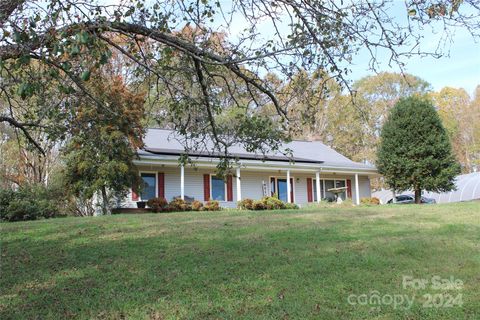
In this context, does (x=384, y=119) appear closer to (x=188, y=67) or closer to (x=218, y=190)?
(x=218, y=190)

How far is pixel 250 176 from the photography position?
2441 centimetres

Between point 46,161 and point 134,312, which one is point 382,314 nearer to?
point 134,312

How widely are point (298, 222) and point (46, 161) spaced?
18.9 metres

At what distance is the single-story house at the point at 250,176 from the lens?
20984 mm

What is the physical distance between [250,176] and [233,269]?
17.3 m

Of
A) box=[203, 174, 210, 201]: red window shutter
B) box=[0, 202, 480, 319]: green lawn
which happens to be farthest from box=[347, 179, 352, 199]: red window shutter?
box=[0, 202, 480, 319]: green lawn

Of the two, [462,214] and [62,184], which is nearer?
[462,214]

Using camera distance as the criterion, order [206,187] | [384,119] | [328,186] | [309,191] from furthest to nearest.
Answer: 1. [384,119]
2. [328,186]
3. [309,191]
4. [206,187]

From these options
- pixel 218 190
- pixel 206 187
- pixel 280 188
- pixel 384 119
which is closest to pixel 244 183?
pixel 218 190

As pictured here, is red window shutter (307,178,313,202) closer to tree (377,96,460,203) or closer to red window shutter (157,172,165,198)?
tree (377,96,460,203)

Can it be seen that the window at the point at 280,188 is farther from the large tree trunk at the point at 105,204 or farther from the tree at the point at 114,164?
the large tree trunk at the point at 105,204

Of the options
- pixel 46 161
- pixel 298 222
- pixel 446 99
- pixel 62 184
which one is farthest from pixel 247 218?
pixel 446 99

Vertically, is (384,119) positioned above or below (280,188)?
above

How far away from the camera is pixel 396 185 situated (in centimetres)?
2364
